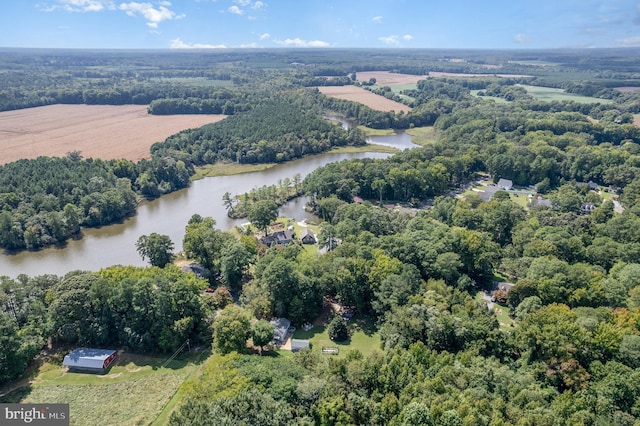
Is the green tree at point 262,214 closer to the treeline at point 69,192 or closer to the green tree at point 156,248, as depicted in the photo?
the green tree at point 156,248

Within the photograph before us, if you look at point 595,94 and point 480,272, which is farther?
point 595,94

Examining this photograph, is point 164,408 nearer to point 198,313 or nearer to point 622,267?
point 198,313

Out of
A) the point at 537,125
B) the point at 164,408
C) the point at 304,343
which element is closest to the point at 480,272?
the point at 304,343

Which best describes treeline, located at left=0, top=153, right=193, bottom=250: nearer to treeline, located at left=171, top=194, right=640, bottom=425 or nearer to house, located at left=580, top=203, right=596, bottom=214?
treeline, located at left=171, top=194, right=640, bottom=425

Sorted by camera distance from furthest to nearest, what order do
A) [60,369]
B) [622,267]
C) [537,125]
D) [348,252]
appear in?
[537,125] < [348,252] < [622,267] < [60,369]

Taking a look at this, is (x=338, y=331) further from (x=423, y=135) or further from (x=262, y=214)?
(x=423, y=135)

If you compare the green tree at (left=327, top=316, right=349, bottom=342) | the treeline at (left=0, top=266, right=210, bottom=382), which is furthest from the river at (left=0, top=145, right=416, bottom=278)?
the green tree at (left=327, top=316, right=349, bottom=342)
